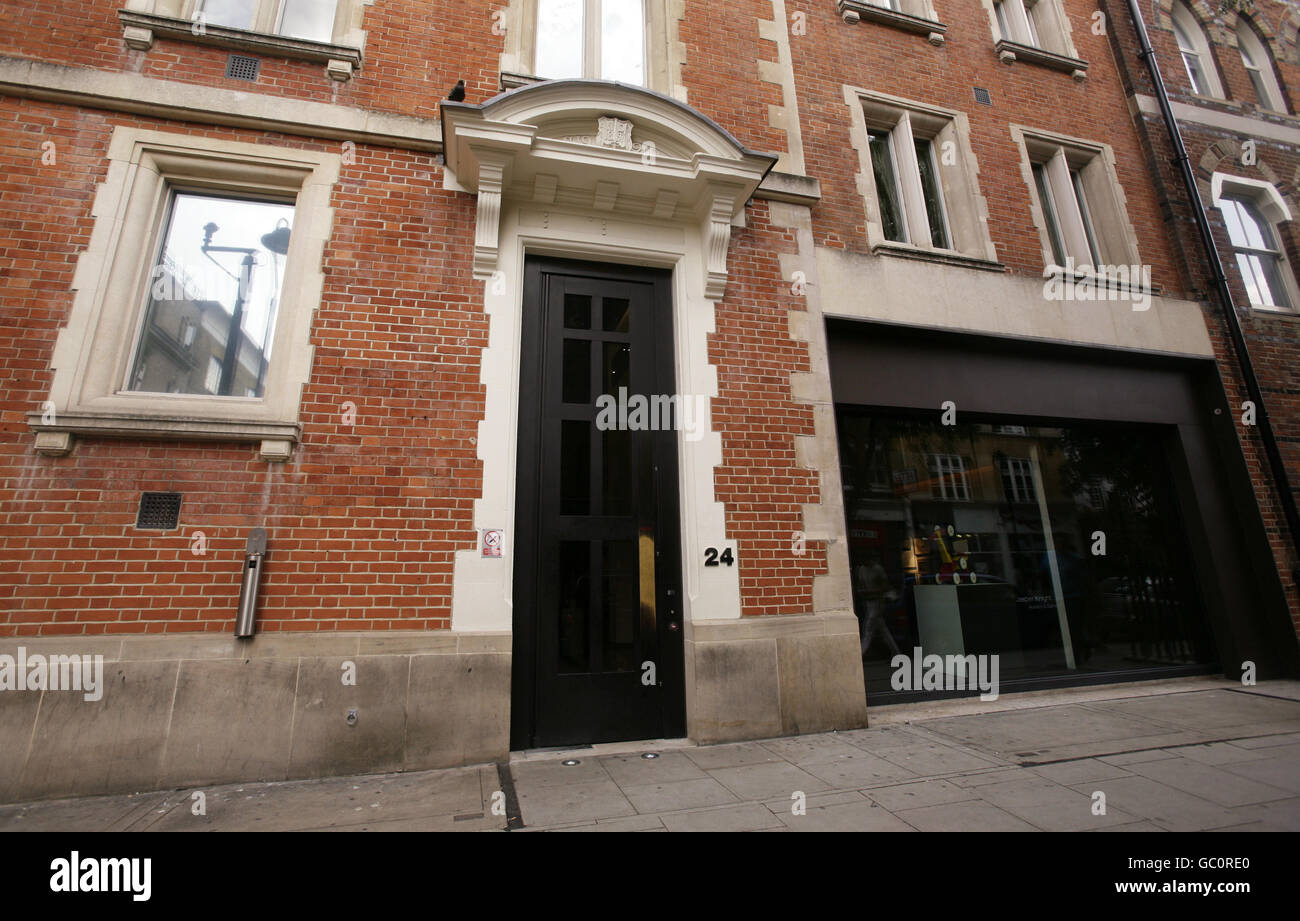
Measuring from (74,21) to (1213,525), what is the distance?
12.8 meters

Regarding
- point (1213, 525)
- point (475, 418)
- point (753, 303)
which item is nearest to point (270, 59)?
point (475, 418)

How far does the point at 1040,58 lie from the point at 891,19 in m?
2.52

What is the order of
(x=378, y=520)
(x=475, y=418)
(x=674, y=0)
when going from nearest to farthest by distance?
1. (x=378, y=520)
2. (x=475, y=418)
3. (x=674, y=0)

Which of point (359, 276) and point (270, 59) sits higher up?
point (270, 59)

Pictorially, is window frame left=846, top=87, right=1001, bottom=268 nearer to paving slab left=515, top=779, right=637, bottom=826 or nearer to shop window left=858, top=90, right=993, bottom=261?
shop window left=858, top=90, right=993, bottom=261

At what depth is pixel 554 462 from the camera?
16.3 feet

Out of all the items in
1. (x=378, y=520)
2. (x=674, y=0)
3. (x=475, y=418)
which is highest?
(x=674, y=0)

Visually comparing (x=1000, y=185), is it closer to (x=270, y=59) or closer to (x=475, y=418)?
(x=475, y=418)

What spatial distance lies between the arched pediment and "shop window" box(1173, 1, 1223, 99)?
8.91 m

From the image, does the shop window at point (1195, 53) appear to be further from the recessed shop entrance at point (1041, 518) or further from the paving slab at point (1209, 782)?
the paving slab at point (1209, 782)

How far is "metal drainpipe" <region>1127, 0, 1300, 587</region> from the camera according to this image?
6.86 m

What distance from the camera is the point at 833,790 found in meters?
3.54

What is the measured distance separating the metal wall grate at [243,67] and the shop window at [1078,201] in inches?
345

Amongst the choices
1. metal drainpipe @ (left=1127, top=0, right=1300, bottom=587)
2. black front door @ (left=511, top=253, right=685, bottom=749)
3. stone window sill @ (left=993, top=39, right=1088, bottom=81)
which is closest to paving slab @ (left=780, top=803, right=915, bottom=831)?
black front door @ (left=511, top=253, right=685, bottom=749)
